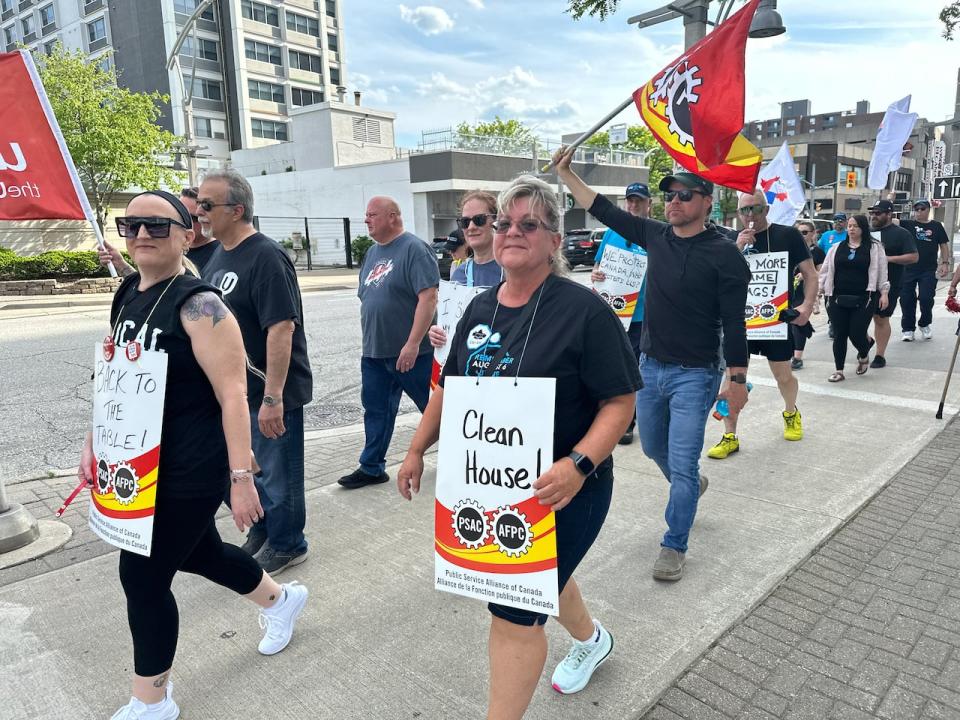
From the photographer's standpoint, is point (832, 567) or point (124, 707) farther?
point (832, 567)

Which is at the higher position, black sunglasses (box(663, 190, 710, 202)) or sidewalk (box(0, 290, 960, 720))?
black sunglasses (box(663, 190, 710, 202))

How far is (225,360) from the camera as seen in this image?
7.68 feet

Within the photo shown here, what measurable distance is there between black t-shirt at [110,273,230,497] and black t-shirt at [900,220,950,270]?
10660 mm

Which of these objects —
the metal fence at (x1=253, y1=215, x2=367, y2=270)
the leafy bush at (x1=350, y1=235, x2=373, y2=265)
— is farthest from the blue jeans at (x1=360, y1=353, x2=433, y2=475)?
the metal fence at (x1=253, y1=215, x2=367, y2=270)

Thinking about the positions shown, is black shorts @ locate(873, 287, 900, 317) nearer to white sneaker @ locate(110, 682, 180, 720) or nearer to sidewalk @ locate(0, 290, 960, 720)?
sidewalk @ locate(0, 290, 960, 720)

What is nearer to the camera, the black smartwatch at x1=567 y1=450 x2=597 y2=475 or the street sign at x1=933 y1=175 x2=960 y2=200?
the black smartwatch at x1=567 y1=450 x2=597 y2=475

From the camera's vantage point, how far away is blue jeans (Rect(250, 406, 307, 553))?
3561 mm

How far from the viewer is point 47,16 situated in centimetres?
5719

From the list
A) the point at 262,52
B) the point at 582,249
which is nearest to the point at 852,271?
the point at 582,249

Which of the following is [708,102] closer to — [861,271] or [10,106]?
[10,106]

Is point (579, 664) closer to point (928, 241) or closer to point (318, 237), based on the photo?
point (928, 241)

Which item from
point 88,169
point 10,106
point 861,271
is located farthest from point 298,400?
point 88,169

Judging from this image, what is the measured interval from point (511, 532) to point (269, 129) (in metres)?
59.2

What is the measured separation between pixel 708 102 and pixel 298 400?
2956mm
